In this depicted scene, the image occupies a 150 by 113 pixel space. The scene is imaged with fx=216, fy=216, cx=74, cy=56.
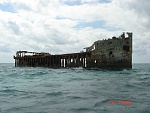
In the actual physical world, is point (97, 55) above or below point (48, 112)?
above

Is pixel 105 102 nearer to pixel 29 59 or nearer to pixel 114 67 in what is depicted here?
pixel 114 67

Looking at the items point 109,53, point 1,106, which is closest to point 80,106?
point 1,106

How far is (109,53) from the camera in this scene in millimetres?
34000

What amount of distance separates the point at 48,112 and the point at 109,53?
88.1ft

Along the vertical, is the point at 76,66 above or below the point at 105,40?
below

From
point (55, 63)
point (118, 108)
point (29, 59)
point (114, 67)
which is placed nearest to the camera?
point (118, 108)

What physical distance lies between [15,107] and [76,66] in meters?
30.6

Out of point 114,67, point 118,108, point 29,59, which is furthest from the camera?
point 29,59

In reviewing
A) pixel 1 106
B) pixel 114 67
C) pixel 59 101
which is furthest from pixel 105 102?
pixel 114 67

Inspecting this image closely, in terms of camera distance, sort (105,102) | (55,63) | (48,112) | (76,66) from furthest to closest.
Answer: (55,63) → (76,66) → (105,102) → (48,112)

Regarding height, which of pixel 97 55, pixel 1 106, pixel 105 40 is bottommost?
pixel 1 106

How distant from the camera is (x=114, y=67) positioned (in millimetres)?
33969

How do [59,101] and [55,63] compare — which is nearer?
[59,101]

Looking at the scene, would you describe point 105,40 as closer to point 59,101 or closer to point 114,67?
point 114,67
